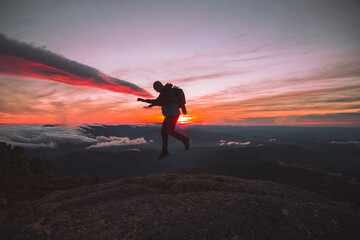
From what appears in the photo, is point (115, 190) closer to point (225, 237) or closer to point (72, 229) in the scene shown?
point (72, 229)

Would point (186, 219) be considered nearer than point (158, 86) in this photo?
Yes

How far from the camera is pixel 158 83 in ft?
24.6

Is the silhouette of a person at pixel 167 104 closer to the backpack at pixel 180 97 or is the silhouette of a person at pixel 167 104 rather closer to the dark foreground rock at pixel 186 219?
the backpack at pixel 180 97

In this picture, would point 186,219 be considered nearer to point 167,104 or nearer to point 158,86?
point 167,104

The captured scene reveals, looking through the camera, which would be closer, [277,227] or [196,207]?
[277,227]

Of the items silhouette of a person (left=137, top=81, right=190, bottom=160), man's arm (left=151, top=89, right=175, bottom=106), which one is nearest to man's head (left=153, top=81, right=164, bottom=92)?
silhouette of a person (left=137, top=81, right=190, bottom=160)

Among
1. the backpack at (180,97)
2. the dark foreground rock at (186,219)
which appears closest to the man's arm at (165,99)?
the backpack at (180,97)

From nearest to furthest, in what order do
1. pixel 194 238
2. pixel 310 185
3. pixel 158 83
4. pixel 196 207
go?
pixel 194 238
pixel 158 83
pixel 196 207
pixel 310 185

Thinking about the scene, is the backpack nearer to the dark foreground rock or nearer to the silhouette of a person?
the silhouette of a person

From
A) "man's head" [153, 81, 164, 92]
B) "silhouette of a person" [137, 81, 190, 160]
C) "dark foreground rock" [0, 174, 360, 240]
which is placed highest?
"man's head" [153, 81, 164, 92]

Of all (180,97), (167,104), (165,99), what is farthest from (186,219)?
(180,97)

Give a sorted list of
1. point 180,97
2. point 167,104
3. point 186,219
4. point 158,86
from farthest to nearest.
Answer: point 180,97 → point 167,104 → point 158,86 → point 186,219

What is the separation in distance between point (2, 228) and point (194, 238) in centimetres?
872

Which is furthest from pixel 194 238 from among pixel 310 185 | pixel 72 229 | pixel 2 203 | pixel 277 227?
pixel 310 185
